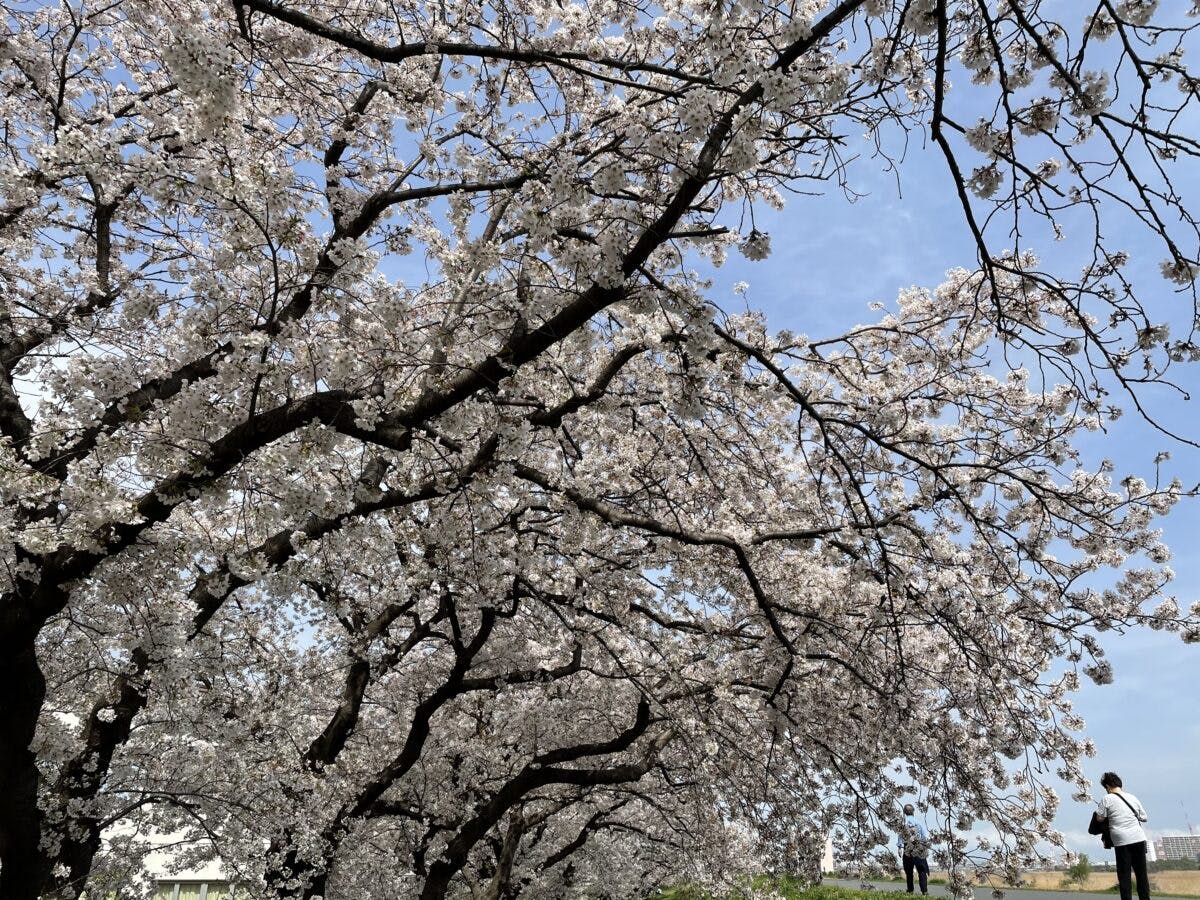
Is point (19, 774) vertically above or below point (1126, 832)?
above

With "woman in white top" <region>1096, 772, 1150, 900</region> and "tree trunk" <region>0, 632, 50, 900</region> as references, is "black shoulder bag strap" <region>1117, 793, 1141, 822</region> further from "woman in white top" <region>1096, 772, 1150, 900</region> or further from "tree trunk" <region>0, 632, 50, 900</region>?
"tree trunk" <region>0, 632, 50, 900</region>

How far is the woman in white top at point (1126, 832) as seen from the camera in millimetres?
6634

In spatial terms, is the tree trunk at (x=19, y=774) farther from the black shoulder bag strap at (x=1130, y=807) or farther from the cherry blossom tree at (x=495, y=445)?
the black shoulder bag strap at (x=1130, y=807)

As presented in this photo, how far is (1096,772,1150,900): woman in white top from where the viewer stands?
21.8ft

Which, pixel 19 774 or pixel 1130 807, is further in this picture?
pixel 1130 807

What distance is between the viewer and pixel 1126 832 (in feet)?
21.8

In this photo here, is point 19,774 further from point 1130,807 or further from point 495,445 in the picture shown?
point 1130,807

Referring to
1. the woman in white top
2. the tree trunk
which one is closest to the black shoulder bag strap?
the woman in white top

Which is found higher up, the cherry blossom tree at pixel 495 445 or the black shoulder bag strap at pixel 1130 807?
the cherry blossom tree at pixel 495 445

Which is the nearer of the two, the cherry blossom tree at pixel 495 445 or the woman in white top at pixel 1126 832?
the cherry blossom tree at pixel 495 445

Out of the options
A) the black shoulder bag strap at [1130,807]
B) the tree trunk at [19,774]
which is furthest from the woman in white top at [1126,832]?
the tree trunk at [19,774]

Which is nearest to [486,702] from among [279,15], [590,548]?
[590,548]

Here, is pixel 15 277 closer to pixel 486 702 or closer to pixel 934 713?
pixel 486 702

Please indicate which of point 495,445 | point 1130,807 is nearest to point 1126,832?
point 1130,807
